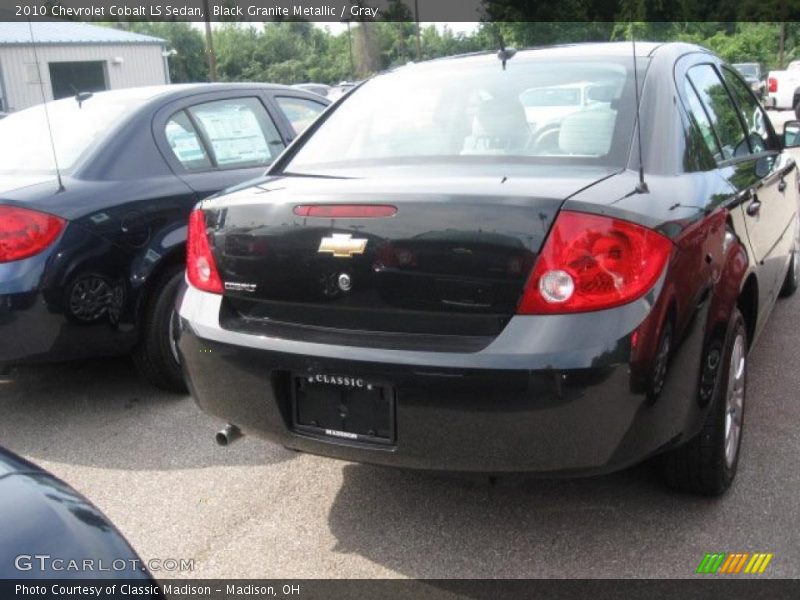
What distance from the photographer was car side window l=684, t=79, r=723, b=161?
297cm

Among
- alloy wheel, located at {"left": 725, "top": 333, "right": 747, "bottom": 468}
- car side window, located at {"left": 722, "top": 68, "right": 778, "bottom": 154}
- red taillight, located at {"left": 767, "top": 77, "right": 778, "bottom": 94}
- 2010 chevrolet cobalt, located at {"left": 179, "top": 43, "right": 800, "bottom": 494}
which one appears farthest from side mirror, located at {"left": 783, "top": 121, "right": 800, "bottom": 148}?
red taillight, located at {"left": 767, "top": 77, "right": 778, "bottom": 94}

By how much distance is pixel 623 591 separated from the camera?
236 cm

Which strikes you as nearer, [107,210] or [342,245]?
[342,245]

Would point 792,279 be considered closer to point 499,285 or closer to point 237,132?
point 237,132

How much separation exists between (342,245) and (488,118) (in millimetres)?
885

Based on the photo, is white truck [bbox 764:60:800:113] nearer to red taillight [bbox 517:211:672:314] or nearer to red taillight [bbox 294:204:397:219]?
red taillight [bbox 517:211:672:314]

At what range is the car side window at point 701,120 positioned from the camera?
9.76ft

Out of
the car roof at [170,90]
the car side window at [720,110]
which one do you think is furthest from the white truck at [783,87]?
the car roof at [170,90]

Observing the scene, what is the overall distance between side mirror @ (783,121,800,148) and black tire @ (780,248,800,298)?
87 centimetres

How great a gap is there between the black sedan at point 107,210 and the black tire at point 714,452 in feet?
8.08

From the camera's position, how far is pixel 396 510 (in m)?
2.90

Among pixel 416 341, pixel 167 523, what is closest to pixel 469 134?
pixel 416 341

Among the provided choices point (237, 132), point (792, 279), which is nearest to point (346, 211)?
point (237, 132)

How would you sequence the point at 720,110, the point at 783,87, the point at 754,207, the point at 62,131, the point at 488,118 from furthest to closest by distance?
the point at 783,87 < the point at 62,131 < the point at 720,110 < the point at 754,207 < the point at 488,118
